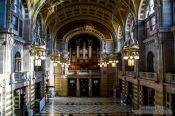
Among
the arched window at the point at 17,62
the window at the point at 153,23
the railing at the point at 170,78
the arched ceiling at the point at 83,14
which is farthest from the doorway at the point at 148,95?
the arched window at the point at 17,62

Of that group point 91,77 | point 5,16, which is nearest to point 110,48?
point 91,77

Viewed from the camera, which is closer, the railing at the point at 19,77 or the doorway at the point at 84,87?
the railing at the point at 19,77

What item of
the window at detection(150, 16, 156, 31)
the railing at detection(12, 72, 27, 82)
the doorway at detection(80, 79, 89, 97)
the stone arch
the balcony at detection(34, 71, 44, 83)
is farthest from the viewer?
the doorway at detection(80, 79, 89, 97)

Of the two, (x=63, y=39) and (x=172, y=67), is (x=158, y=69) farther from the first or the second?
(x=63, y=39)

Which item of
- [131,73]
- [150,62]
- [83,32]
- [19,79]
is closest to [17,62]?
[19,79]

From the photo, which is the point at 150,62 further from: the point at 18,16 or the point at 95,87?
the point at 95,87

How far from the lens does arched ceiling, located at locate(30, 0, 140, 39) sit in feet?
90.1

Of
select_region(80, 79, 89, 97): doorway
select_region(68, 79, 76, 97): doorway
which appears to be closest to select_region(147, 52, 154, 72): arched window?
select_region(80, 79, 89, 97): doorway

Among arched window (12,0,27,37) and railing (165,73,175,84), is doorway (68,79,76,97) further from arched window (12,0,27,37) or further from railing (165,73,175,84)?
Answer: railing (165,73,175,84)

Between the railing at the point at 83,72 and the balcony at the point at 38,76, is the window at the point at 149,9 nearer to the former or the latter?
the balcony at the point at 38,76

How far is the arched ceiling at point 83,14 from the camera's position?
27.5m

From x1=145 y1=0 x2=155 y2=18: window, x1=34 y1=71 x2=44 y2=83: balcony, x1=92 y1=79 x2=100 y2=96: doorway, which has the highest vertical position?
x1=145 y1=0 x2=155 y2=18: window

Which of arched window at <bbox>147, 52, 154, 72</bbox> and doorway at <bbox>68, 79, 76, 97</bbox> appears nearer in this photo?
arched window at <bbox>147, 52, 154, 72</bbox>

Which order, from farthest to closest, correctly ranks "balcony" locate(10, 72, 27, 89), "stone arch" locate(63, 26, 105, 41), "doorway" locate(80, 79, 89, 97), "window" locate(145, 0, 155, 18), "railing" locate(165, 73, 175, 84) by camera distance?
"doorway" locate(80, 79, 89, 97), "stone arch" locate(63, 26, 105, 41), "window" locate(145, 0, 155, 18), "balcony" locate(10, 72, 27, 89), "railing" locate(165, 73, 175, 84)
